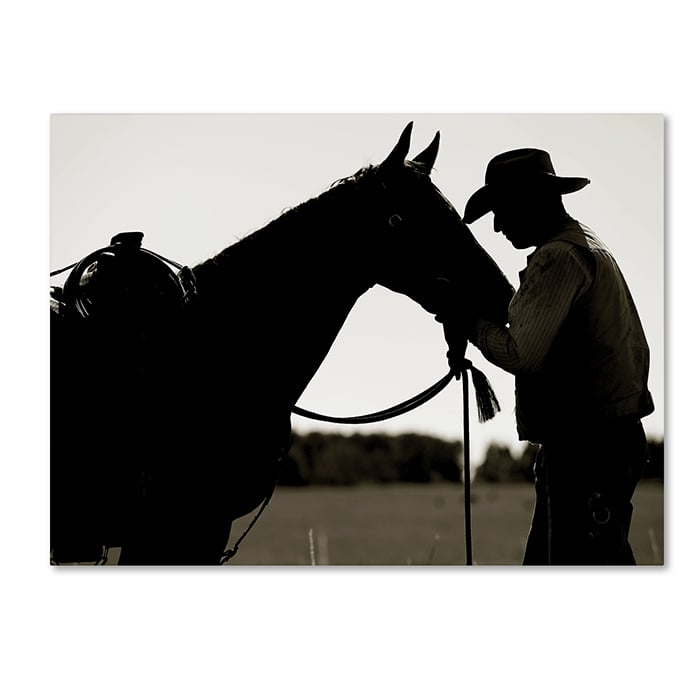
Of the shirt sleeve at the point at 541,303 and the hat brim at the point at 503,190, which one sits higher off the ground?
the hat brim at the point at 503,190

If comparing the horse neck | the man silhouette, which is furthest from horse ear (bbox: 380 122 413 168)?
the man silhouette

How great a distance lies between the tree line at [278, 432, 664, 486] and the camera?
12.6ft

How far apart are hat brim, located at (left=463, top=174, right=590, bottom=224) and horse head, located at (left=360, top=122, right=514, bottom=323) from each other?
0.10m

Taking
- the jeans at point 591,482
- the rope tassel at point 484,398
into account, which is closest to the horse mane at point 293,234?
the rope tassel at point 484,398

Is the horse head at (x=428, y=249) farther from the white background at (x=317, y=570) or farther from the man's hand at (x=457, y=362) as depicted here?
the white background at (x=317, y=570)

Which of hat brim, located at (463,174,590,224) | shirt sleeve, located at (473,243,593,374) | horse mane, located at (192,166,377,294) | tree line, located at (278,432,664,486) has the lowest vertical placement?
tree line, located at (278,432,664,486)

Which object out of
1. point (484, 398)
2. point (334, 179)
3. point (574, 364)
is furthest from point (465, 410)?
point (334, 179)

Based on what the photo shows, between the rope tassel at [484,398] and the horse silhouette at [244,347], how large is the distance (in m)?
0.26

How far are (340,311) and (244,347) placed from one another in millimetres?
333

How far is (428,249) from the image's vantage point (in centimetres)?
296

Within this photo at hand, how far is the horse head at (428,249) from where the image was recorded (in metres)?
2.91

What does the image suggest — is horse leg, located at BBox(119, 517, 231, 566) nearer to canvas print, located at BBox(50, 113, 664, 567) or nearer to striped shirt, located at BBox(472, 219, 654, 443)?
canvas print, located at BBox(50, 113, 664, 567)

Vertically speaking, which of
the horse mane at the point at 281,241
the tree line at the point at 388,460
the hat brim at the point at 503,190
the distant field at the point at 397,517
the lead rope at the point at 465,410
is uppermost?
the hat brim at the point at 503,190
